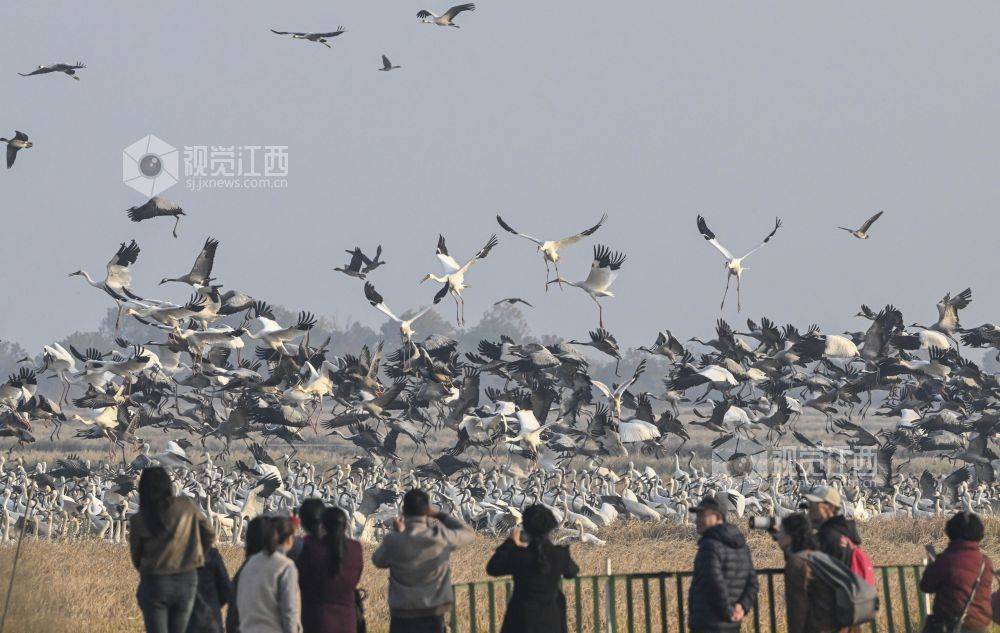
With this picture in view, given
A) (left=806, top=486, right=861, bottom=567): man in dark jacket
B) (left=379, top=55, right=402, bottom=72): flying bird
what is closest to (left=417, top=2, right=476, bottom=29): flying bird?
(left=379, top=55, right=402, bottom=72): flying bird

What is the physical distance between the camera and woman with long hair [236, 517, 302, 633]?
7.37m

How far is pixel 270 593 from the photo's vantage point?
737 cm

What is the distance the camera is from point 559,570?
8234 millimetres

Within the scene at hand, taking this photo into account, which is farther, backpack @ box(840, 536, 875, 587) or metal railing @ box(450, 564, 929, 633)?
metal railing @ box(450, 564, 929, 633)

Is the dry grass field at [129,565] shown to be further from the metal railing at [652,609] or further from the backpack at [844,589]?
the backpack at [844,589]

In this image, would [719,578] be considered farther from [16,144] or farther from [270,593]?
[16,144]

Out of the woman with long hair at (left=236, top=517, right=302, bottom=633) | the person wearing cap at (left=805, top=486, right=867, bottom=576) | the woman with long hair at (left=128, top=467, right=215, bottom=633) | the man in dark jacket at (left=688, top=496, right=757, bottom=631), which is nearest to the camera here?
the woman with long hair at (left=236, top=517, right=302, bottom=633)

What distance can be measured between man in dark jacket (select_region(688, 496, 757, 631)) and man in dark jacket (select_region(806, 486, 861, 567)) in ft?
1.47

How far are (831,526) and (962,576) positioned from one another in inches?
29.4

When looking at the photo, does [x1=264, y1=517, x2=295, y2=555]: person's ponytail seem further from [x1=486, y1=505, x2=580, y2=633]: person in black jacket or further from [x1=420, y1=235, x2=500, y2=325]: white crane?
[x1=420, y1=235, x2=500, y2=325]: white crane

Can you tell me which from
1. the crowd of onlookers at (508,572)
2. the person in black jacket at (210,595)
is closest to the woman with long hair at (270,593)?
the crowd of onlookers at (508,572)

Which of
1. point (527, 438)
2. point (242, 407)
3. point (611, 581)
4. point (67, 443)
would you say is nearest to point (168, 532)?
point (611, 581)

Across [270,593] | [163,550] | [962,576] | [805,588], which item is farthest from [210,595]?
[962,576]

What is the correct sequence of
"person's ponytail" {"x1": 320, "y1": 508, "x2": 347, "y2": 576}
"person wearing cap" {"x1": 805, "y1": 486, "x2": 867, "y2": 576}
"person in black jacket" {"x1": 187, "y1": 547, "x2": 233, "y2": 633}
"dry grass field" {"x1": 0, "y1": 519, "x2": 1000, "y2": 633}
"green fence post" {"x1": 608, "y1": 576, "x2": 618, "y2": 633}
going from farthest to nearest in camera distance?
"dry grass field" {"x1": 0, "y1": 519, "x2": 1000, "y2": 633}, "green fence post" {"x1": 608, "y1": 576, "x2": 618, "y2": 633}, "person in black jacket" {"x1": 187, "y1": 547, "x2": 233, "y2": 633}, "person wearing cap" {"x1": 805, "y1": 486, "x2": 867, "y2": 576}, "person's ponytail" {"x1": 320, "y1": 508, "x2": 347, "y2": 576}
